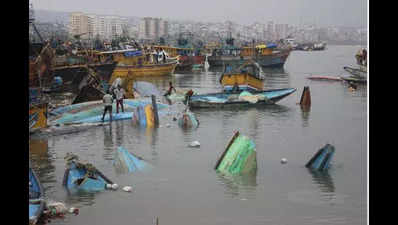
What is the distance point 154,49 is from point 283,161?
2.39 metres

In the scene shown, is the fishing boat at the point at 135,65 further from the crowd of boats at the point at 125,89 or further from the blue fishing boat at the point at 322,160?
the blue fishing boat at the point at 322,160

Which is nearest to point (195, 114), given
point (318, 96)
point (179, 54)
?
point (318, 96)

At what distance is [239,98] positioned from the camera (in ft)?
24.1

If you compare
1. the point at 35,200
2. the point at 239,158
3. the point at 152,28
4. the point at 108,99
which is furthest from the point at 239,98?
the point at 35,200

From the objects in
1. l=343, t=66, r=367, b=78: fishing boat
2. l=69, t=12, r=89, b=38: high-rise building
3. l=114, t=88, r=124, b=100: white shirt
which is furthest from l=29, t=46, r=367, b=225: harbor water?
l=69, t=12, r=89, b=38: high-rise building

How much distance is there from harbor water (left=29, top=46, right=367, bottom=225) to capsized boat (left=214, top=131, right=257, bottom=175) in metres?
0.09

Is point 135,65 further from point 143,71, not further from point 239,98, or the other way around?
point 239,98

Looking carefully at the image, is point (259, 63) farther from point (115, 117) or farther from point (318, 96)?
point (115, 117)

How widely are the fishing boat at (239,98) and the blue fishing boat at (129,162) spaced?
91.0 inches

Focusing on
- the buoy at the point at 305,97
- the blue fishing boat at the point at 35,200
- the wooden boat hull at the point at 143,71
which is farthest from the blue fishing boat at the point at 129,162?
the buoy at the point at 305,97

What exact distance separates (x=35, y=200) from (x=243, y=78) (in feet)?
15.2

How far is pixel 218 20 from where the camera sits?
4.88 metres

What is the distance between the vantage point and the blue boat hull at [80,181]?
13.5 feet
